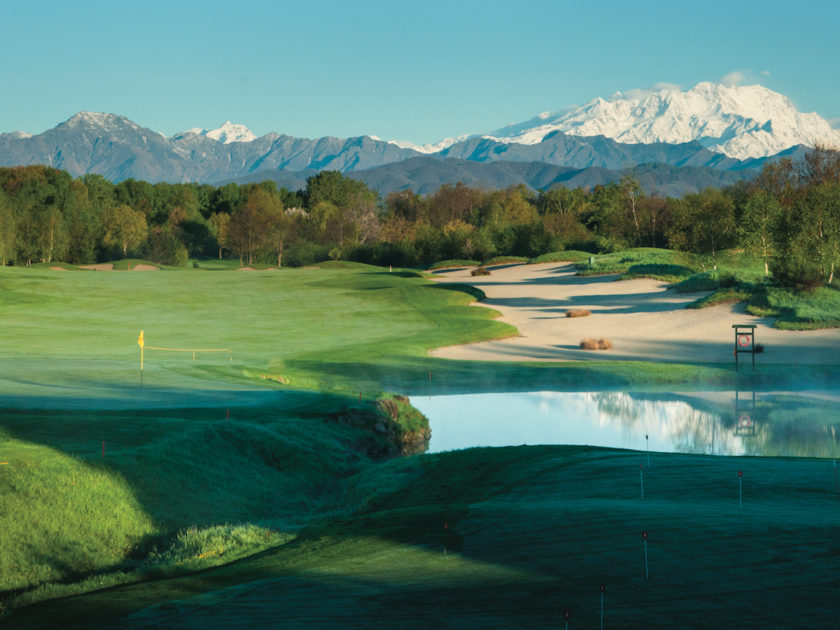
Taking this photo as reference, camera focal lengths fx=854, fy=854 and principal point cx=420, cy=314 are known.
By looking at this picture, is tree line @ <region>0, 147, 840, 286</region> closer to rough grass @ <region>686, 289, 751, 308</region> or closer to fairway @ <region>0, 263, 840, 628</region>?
rough grass @ <region>686, 289, 751, 308</region>

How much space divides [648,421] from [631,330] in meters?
17.8

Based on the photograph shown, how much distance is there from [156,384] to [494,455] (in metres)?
9.13

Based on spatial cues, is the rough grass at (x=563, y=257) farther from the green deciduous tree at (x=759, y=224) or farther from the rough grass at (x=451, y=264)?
the green deciduous tree at (x=759, y=224)

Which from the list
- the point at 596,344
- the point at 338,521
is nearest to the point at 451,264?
the point at 596,344

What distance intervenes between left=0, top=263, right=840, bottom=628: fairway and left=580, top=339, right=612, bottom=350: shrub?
12.6 meters

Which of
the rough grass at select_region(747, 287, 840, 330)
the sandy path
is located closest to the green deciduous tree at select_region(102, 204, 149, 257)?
the sandy path

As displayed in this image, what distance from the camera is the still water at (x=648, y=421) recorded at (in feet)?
57.0

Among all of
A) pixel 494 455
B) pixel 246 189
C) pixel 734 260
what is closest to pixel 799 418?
pixel 494 455

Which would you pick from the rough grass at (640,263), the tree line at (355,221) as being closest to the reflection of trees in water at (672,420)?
the tree line at (355,221)

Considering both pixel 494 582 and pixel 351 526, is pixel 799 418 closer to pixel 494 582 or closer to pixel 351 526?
pixel 351 526

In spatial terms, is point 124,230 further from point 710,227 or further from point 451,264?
point 710,227

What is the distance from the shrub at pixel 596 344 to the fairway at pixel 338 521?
41.3ft

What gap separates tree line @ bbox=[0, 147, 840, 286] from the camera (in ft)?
207

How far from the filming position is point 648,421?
65.9 ft
